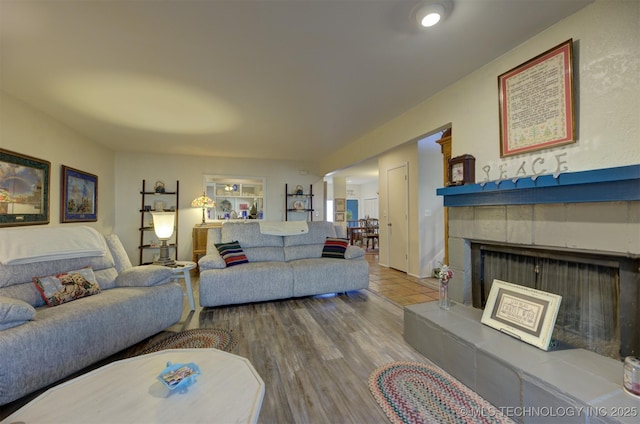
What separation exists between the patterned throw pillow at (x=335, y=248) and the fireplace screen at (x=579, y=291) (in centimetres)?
204

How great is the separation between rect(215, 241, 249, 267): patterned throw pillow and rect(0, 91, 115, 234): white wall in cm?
227

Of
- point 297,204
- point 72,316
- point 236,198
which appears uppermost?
point 236,198

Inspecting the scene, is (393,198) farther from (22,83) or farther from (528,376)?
(22,83)

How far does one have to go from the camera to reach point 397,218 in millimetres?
4871

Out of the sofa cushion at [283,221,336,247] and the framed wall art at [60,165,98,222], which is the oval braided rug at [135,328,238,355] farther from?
the framed wall art at [60,165,98,222]

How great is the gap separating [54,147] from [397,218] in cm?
534

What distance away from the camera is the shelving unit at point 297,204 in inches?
245

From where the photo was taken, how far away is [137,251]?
17.2ft

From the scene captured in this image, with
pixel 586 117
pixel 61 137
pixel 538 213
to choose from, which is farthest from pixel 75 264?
pixel 586 117

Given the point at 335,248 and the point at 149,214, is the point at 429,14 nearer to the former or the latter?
the point at 335,248

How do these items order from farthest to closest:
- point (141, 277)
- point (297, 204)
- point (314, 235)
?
point (297, 204), point (314, 235), point (141, 277)

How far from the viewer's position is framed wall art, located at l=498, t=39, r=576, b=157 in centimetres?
162

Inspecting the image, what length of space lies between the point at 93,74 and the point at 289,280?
285 centimetres

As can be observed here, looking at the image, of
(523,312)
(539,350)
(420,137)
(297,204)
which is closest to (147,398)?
(539,350)
